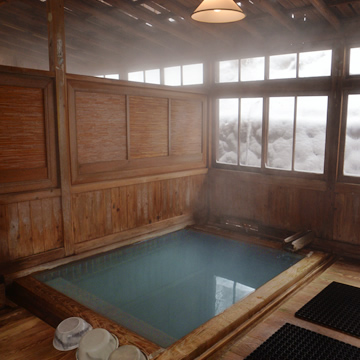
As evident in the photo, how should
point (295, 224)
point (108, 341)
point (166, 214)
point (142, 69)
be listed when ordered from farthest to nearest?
point (142, 69), point (166, 214), point (295, 224), point (108, 341)

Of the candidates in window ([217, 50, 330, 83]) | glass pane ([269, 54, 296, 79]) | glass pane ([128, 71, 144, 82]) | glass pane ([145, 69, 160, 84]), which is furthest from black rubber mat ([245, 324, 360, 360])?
glass pane ([128, 71, 144, 82])

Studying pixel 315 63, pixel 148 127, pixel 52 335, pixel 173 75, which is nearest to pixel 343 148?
pixel 315 63

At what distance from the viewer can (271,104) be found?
523 cm

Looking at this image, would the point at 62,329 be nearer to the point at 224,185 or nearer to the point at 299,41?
the point at 224,185

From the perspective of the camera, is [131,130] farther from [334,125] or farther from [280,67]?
[334,125]

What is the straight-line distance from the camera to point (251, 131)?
18.1 ft

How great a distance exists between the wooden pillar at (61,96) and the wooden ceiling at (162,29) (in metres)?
0.68

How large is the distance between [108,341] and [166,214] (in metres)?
3.08

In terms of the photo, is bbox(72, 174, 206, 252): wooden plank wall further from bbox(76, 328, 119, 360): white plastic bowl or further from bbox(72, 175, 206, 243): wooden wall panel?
bbox(76, 328, 119, 360): white plastic bowl

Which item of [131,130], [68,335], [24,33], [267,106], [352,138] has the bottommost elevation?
[68,335]

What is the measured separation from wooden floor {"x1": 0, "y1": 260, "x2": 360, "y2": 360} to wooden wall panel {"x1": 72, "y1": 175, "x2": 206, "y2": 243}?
4.46ft

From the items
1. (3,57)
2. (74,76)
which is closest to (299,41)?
(74,76)

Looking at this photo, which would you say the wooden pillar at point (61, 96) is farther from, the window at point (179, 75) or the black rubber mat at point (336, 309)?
the black rubber mat at point (336, 309)

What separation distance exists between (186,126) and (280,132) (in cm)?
143
